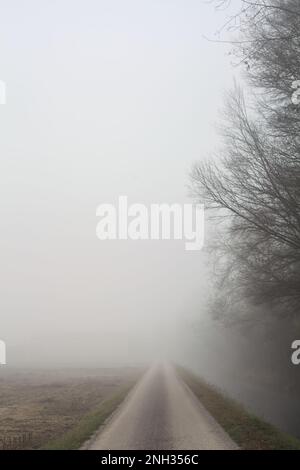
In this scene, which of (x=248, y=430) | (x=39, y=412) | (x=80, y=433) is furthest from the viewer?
(x=39, y=412)

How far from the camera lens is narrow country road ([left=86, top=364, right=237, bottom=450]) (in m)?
13.9

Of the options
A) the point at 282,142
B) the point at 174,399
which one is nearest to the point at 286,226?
the point at 282,142

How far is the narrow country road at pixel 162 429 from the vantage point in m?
13.9

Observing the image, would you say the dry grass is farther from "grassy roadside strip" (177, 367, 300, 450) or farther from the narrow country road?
"grassy roadside strip" (177, 367, 300, 450)

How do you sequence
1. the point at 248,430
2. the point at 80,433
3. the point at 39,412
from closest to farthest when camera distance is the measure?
1. the point at 248,430
2. the point at 80,433
3. the point at 39,412

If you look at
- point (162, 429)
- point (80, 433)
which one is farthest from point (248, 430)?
point (80, 433)

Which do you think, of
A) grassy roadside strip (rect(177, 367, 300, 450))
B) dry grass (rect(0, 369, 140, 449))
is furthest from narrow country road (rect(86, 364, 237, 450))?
dry grass (rect(0, 369, 140, 449))

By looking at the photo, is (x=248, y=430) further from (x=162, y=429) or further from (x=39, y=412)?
(x=39, y=412)

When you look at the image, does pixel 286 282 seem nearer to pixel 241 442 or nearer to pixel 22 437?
pixel 241 442

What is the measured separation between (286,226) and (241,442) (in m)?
7.45

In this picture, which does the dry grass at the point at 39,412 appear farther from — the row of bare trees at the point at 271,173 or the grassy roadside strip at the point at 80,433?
the row of bare trees at the point at 271,173

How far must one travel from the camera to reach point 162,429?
16.6 metres

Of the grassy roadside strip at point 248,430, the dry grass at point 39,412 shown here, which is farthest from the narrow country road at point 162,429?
the dry grass at point 39,412

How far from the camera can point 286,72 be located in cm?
1465
